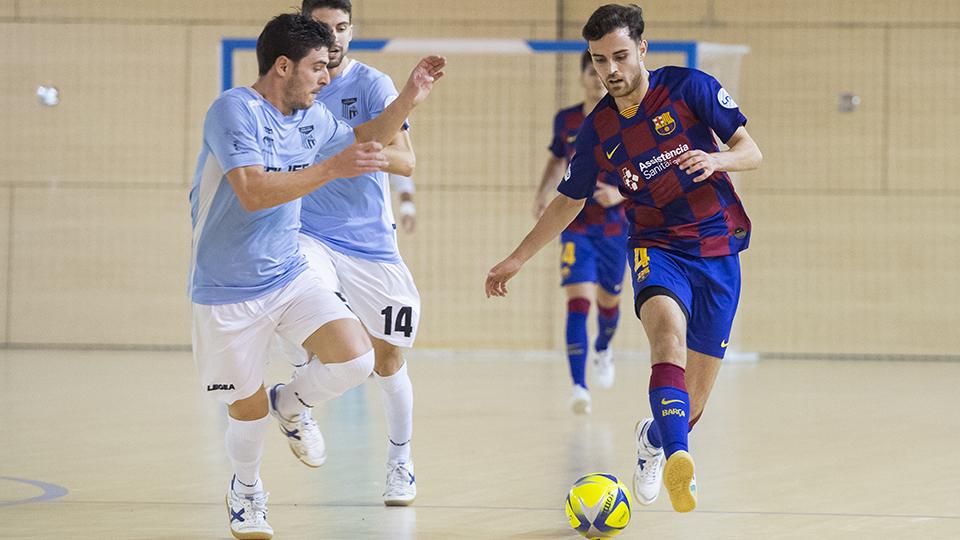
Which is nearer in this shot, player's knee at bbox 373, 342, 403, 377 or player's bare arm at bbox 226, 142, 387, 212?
player's bare arm at bbox 226, 142, 387, 212

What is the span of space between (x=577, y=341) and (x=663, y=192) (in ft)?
11.1

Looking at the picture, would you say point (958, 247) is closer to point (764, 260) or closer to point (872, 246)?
point (872, 246)

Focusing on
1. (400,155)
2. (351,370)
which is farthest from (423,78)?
(351,370)

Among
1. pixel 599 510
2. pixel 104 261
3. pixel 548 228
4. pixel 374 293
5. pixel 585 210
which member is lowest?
pixel 599 510

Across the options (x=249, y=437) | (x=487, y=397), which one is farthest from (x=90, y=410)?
(x=249, y=437)

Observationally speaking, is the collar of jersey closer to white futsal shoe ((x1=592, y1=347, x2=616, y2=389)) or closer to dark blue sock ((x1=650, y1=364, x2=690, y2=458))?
dark blue sock ((x1=650, y1=364, x2=690, y2=458))

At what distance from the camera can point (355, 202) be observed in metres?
5.24

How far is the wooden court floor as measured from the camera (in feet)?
15.2

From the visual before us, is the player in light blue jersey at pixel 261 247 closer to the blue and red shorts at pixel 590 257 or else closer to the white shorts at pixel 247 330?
the white shorts at pixel 247 330

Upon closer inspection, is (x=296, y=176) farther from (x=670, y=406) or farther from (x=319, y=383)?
(x=670, y=406)

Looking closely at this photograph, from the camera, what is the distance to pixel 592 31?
465 centimetres

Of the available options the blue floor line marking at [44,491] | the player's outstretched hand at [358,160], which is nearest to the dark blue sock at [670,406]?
the player's outstretched hand at [358,160]

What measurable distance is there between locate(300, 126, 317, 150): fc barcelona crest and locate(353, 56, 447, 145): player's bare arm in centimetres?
25

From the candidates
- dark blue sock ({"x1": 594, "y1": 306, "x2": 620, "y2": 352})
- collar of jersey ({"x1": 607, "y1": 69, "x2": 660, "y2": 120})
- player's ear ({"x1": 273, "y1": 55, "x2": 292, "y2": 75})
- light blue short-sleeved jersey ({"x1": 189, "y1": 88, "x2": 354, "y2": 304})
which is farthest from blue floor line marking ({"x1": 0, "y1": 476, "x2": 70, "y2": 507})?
dark blue sock ({"x1": 594, "y1": 306, "x2": 620, "y2": 352})
